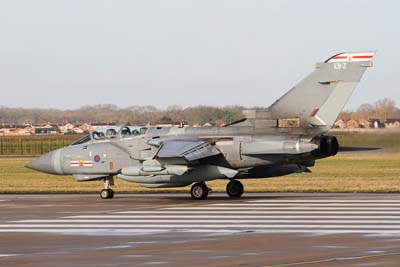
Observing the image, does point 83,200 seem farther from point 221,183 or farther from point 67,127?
point 67,127

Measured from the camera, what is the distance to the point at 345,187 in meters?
36.6

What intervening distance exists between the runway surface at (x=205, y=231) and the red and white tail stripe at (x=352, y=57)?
175 inches

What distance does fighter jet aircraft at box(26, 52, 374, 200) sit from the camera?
29.5 metres

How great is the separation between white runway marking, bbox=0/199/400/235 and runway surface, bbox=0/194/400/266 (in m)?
0.02

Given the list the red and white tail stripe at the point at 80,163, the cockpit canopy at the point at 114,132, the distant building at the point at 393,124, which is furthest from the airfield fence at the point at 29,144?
the red and white tail stripe at the point at 80,163

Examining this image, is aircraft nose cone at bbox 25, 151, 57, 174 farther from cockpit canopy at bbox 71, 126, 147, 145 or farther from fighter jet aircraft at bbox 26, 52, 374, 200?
fighter jet aircraft at bbox 26, 52, 374, 200

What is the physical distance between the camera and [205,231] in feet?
66.0

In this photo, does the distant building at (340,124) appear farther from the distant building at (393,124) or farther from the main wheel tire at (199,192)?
the main wheel tire at (199,192)

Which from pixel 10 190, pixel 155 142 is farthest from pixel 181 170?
pixel 10 190

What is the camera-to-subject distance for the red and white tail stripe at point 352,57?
98.7 feet

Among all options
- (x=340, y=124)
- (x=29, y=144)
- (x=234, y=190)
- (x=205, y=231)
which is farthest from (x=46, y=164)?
(x=29, y=144)

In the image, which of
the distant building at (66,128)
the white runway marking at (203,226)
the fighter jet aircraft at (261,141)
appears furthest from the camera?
the distant building at (66,128)

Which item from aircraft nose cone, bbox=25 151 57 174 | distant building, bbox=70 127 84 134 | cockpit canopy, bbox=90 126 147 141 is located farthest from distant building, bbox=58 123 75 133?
cockpit canopy, bbox=90 126 147 141

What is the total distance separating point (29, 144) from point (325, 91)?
61016 millimetres
